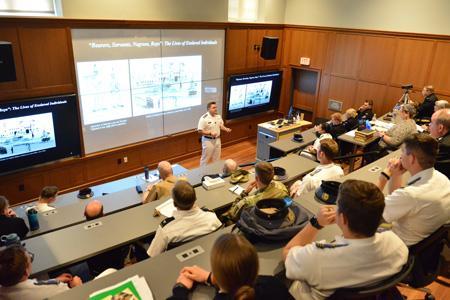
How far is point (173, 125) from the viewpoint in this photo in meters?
6.95

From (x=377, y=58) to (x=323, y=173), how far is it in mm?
5079

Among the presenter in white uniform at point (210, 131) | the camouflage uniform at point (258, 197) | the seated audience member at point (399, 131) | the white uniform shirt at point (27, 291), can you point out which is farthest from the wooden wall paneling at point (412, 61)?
the white uniform shirt at point (27, 291)

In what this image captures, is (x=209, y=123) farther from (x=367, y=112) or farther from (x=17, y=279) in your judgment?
(x=17, y=279)

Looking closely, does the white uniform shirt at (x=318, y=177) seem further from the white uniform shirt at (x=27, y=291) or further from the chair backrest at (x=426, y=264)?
the white uniform shirt at (x=27, y=291)

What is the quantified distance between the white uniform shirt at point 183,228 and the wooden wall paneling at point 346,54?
6.43 meters

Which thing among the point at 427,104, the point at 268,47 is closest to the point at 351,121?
the point at 427,104

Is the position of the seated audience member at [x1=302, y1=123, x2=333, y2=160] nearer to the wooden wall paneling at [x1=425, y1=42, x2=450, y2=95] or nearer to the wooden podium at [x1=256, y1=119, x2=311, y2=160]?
the wooden podium at [x1=256, y1=119, x2=311, y2=160]

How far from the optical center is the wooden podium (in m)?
6.77

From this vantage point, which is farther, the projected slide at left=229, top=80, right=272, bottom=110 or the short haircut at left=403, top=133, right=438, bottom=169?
the projected slide at left=229, top=80, right=272, bottom=110

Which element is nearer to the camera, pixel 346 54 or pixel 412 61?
pixel 412 61

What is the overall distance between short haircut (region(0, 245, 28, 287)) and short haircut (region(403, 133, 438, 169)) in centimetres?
259

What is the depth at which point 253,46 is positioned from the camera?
25.5 feet

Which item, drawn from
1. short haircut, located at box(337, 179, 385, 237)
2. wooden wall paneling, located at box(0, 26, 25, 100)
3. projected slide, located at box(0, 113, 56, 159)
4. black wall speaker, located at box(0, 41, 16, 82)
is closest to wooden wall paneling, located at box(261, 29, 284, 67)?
projected slide, located at box(0, 113, 56, 159)

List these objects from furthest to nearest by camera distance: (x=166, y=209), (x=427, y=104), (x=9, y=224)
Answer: (x=427, y=104)
(x=166, y=209)
(x=9, y=224)
